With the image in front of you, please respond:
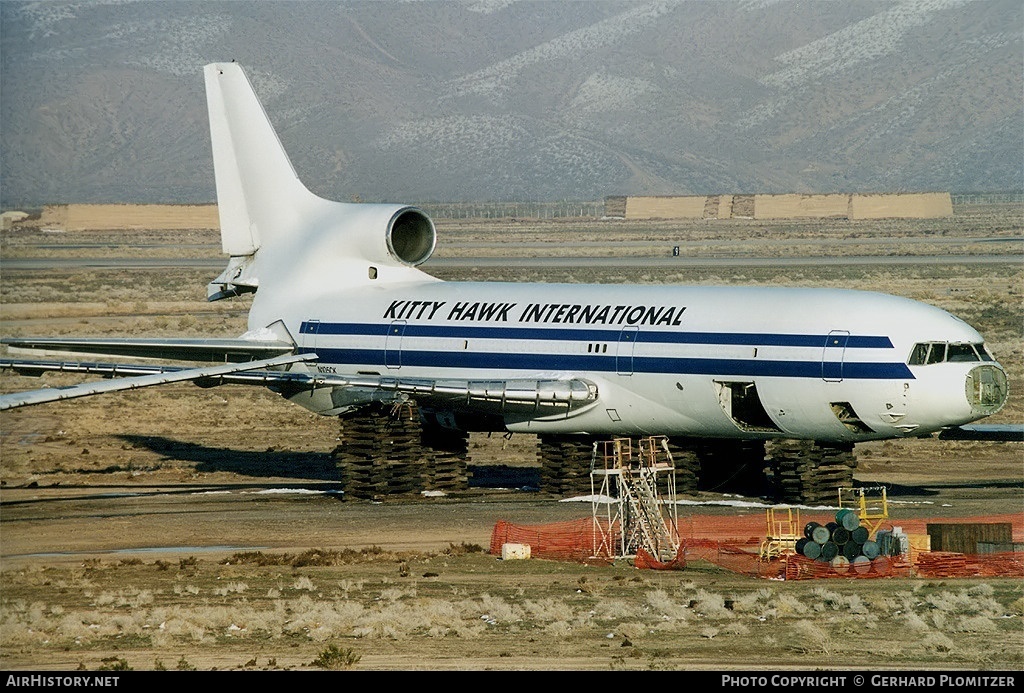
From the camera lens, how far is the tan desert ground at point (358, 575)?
2447 cm

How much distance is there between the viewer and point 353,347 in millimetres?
44500

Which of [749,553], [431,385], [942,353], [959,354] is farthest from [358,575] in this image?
[959,354]

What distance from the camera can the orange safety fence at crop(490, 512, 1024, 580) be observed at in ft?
101

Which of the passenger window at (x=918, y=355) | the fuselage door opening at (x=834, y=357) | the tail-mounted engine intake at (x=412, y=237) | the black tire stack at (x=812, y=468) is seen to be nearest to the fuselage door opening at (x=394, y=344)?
the tail-mounted engine intake at (x=412, y=237)

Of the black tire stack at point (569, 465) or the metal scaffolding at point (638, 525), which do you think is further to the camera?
the black tire stack at point (569, 465)

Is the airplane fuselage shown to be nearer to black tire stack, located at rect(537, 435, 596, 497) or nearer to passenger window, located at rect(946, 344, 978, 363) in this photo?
passenger window, located at rect(946, 344, 978, 363)

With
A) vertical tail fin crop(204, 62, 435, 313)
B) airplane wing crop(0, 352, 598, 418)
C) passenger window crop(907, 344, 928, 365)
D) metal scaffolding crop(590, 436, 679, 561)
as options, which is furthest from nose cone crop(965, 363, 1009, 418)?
vertical tail fin crop(204, 62, 435, 313)

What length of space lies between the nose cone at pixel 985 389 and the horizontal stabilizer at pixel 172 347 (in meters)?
18.6

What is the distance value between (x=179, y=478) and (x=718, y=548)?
18.6 meters

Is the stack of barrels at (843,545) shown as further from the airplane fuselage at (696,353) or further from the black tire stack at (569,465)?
the black tire stack at (569,465)

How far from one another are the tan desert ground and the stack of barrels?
32.8 inches

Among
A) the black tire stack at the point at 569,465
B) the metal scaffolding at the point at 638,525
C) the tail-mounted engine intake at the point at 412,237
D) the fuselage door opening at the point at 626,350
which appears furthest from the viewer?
the tail-mounted engine intake at the point at 412,237

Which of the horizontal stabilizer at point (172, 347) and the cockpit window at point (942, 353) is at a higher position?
the horizontal stabilizer at point (172, 347)
